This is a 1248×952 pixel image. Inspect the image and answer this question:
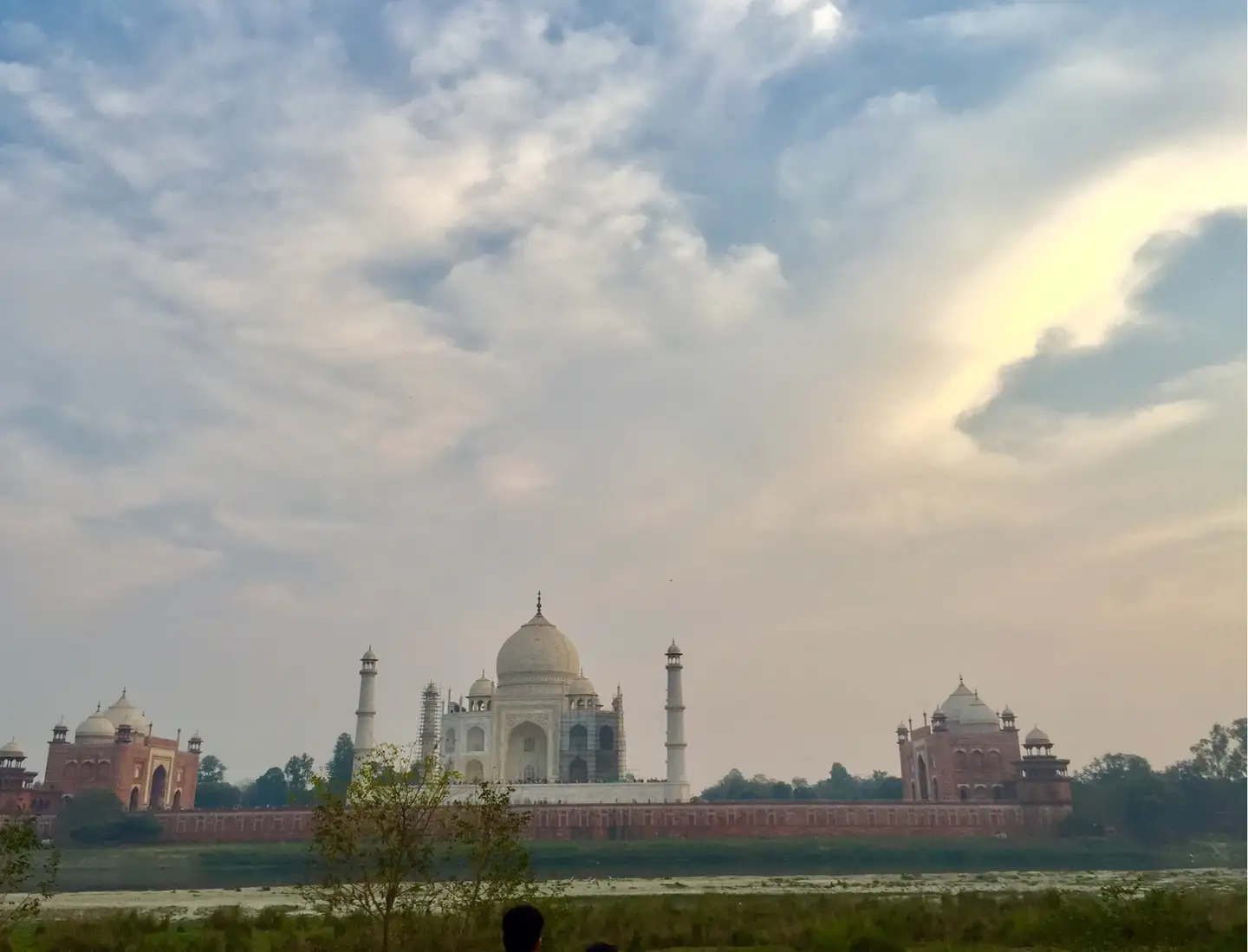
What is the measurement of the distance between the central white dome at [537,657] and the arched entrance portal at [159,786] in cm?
2259

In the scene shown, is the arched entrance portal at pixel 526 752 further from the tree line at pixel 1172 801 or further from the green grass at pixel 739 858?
the tree line at pixel 1172 801

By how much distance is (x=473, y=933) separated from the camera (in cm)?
1602

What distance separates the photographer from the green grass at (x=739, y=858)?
43.7 metres

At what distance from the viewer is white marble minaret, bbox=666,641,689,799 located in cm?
5700

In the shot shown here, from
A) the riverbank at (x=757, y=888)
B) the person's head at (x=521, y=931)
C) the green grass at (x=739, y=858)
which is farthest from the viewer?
the green grass at (x=739, y=858)

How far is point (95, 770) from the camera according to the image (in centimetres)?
6147

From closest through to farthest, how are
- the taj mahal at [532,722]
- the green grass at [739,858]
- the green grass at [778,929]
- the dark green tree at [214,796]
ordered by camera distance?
1. the green grass at [778,929]
2. the green grass at [739,858]
3. the taj mahal at [532,722]
4. the dark green tree at [214,796]

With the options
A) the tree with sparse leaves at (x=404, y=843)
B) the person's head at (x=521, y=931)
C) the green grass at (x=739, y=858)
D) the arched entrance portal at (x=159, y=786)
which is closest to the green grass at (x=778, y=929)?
the tree with sparse leaves at (x=404, y=843)

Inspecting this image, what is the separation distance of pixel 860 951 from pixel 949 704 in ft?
180

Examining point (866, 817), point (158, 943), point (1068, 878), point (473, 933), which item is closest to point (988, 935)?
point (473, 933)

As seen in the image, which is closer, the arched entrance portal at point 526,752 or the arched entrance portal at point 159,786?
the arched entrance portal at point 526,752

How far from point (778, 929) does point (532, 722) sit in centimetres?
4802

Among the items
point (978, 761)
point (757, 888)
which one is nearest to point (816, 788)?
point (978, 761)

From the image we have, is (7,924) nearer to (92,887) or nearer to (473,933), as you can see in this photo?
(473,933)
